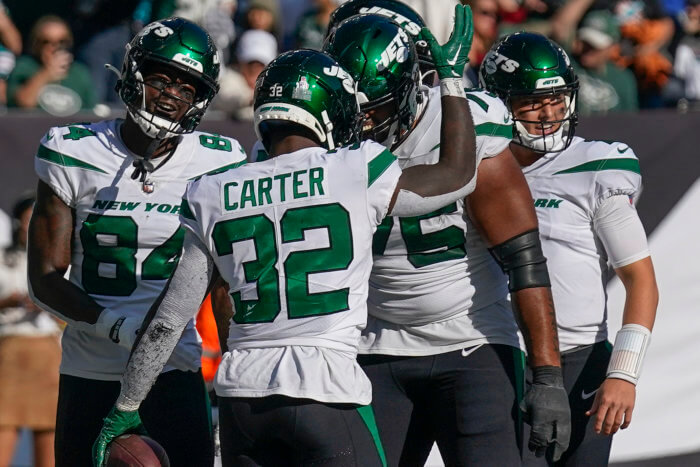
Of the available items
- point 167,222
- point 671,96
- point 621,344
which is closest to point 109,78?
point 671,96

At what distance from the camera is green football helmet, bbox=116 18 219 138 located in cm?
354

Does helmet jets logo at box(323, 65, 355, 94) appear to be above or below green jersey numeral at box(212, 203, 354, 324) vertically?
above

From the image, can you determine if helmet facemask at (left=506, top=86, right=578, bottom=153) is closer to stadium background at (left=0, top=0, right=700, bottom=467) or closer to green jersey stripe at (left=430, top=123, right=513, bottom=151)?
green jersey stripe at (left=430, top=123, right=513, bottom=151)

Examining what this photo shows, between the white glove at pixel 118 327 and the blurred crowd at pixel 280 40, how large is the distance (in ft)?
9.64

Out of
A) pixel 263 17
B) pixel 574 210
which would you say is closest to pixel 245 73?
pixel 263 17

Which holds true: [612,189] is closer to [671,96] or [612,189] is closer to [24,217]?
[24,217]

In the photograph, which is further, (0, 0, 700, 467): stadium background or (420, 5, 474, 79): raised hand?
(0, 0, 700, 467): stadium background

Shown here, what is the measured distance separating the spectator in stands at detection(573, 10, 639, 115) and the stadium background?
1.10 m

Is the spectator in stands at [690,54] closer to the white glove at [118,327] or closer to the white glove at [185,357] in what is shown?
the white glove at [185,357]

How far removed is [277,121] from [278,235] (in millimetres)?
315

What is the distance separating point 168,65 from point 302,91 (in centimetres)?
75

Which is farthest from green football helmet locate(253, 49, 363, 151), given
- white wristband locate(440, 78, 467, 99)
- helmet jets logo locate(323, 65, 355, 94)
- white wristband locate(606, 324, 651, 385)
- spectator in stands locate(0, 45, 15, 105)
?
spectator in stands locate(0, 45, 15, 105)

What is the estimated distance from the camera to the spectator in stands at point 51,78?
6688 millimetres

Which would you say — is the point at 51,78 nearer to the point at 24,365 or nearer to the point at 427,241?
the point at 24,365
